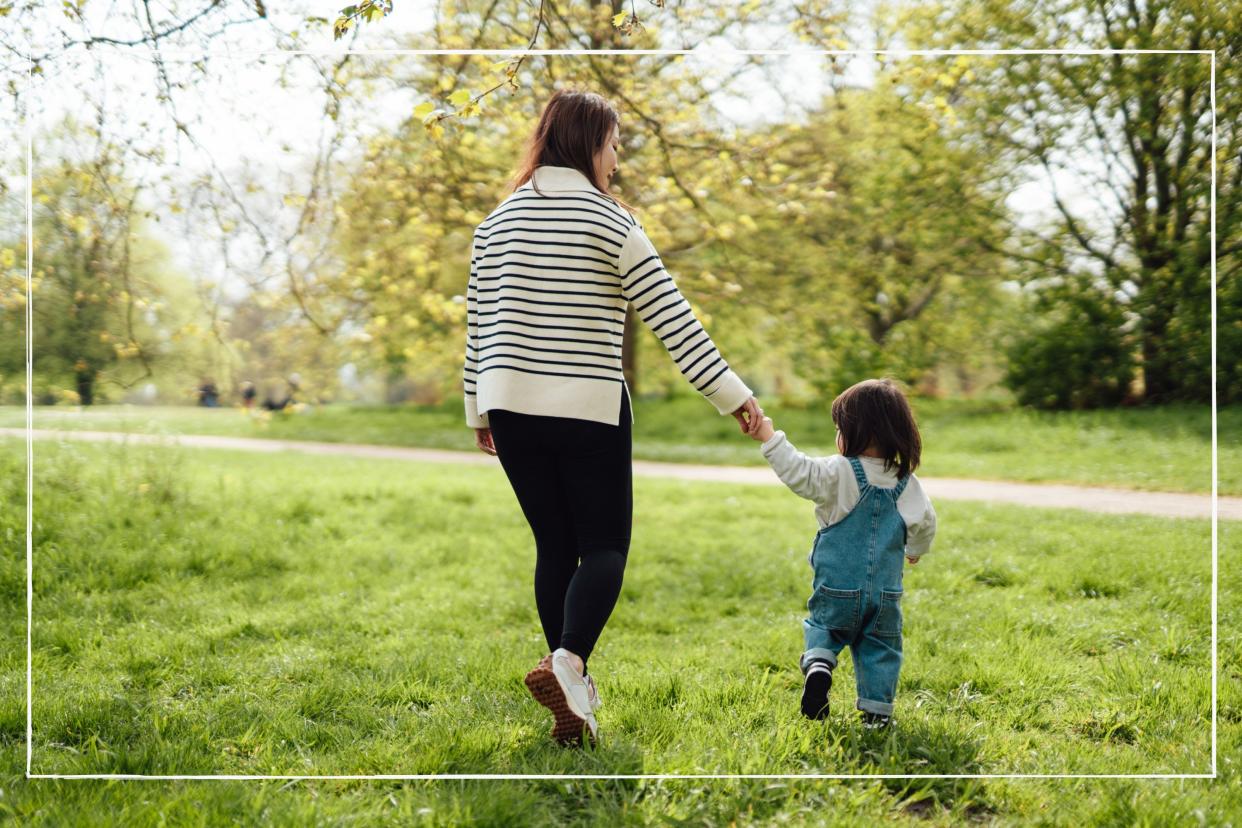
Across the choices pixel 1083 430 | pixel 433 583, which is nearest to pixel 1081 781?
pixel 433 583

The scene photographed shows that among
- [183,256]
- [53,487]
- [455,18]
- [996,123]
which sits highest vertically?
[455,18]

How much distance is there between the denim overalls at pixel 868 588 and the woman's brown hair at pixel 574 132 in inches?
43.8

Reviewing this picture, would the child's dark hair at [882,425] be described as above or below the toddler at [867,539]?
above

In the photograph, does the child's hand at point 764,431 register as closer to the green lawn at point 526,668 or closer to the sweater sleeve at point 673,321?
the sweater sleeve at point 673,321

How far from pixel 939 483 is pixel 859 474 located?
5.30 metres

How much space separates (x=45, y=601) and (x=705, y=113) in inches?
226

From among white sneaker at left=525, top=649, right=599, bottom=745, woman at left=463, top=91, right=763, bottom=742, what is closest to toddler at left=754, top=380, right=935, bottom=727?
woman at left=463, top=91, right=763, bottom=742

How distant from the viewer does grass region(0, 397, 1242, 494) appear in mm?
4809

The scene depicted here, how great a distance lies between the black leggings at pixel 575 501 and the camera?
7.89ft

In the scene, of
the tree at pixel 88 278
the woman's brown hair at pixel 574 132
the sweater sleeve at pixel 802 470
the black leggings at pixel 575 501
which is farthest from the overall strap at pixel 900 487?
the tree at pixel 88 278

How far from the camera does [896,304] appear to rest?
12688 mm

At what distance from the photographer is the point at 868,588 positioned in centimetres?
261

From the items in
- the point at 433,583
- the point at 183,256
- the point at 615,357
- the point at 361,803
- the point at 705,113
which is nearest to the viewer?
the point at 361,803

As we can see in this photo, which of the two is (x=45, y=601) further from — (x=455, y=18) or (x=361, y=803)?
(x=455, y=18)
